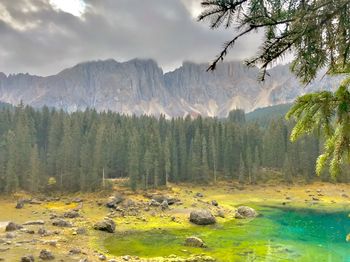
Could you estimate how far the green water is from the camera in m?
36.5

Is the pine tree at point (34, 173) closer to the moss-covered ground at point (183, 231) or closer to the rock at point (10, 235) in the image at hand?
the moss-covered ground at point (183, 231)

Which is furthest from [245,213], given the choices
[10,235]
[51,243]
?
[10,235]

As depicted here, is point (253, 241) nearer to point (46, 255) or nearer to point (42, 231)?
point (46, 255)

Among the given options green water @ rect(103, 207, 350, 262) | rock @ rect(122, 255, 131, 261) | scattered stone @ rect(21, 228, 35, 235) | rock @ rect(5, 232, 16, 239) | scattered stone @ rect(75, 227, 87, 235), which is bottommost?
green water @ rect(103, 207, 350, 262)

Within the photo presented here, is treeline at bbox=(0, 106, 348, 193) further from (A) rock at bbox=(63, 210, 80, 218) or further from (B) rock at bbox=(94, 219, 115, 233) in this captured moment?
(B) rock at bbox=(94, 219, 115, 233)

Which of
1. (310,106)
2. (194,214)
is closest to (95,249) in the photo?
(194,214)

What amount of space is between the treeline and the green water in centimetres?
3874

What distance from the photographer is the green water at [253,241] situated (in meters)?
36.5

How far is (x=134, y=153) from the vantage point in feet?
308

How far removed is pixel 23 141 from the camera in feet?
297

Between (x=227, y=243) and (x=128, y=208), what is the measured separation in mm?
27864

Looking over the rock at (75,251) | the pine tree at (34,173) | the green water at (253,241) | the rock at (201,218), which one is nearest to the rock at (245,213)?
the green water at (253,241)

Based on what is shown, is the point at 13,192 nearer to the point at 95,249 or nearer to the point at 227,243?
the point at 95,249

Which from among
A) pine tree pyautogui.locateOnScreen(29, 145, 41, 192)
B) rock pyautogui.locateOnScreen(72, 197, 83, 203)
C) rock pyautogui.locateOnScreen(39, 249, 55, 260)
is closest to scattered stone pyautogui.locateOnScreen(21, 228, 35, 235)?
rock pyautogui.locateOnScreen(39, 249, 55, 260)
